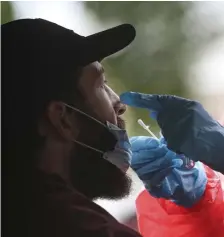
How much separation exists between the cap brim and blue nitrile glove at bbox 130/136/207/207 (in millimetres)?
229

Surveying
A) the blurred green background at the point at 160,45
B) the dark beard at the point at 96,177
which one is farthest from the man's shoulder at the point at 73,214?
the blurred green background at the point at 160,45

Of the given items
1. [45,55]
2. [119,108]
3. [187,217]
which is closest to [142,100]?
[119,108]

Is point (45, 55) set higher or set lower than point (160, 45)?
higher

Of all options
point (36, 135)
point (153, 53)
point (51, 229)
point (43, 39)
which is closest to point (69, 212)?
point (51, 229)

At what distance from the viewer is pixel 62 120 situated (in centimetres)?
110

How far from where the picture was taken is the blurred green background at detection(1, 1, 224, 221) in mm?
1354

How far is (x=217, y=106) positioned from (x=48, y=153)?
0.50m

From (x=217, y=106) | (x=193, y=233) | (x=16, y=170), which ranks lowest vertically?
(x=193, y=233)

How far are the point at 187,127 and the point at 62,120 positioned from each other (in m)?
0.24

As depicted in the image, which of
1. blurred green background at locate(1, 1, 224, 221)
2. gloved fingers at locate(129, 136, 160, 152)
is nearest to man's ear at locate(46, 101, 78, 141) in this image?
gloved fingers at locate(129, 136, 160, 152)

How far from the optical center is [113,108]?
116cm

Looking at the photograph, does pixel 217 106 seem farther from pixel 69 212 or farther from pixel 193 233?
pixel 69 212

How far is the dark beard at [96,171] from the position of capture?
43.8 inches

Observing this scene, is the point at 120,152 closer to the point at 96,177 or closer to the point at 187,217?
the point at 96,177
